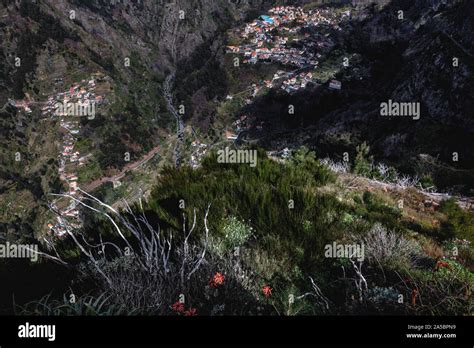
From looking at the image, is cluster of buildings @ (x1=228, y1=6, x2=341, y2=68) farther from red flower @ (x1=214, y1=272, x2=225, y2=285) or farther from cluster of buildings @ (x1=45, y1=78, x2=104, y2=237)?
red flower @ (x1=214, y1=272, x2=225, y2=285)

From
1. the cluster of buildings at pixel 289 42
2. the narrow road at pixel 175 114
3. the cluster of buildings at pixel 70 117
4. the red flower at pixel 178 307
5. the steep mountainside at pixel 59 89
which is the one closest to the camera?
the red flower at pixel 178 307

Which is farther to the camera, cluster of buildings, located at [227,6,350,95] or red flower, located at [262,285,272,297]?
cluster of buildings, located at [227,6,350,95]

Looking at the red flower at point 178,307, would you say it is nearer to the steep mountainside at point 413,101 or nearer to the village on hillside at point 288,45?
the steep mountainside at point 413,101

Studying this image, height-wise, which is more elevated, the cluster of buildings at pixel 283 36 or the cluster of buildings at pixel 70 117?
the cluster of buildings at pixel 283 36

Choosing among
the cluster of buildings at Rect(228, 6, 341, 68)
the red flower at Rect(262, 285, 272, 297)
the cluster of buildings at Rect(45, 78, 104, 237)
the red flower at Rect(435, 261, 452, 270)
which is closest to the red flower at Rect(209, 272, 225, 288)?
the red flower at Rect(262, 285, 272, 297)
